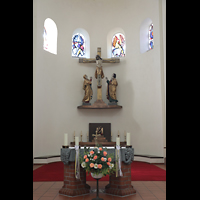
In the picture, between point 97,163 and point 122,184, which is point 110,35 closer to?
point 122,184

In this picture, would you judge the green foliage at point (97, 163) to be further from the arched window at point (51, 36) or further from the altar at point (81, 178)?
the arched window at point (51, 36)

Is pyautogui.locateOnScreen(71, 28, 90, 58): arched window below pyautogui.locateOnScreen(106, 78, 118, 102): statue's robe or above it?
above

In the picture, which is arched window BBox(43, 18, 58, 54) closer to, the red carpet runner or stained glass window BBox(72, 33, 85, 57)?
stained glass window BBox(72, 33, 85, 57)

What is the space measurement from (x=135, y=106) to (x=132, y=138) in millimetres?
1469

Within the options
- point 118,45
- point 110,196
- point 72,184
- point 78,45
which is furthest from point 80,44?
point 110,196

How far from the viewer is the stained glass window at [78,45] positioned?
11.6m

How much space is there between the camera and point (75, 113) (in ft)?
35.9

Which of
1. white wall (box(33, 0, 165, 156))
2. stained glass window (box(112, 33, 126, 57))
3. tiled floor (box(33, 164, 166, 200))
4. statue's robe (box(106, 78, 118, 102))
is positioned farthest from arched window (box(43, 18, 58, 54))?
tiled floor (box(33, 164, 166, 200))

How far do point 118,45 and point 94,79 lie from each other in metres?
2.16

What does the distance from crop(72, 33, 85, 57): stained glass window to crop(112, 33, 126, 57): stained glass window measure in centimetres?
157

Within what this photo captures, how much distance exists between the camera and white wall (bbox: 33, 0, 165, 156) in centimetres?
976

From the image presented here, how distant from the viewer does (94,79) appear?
11.3 m
